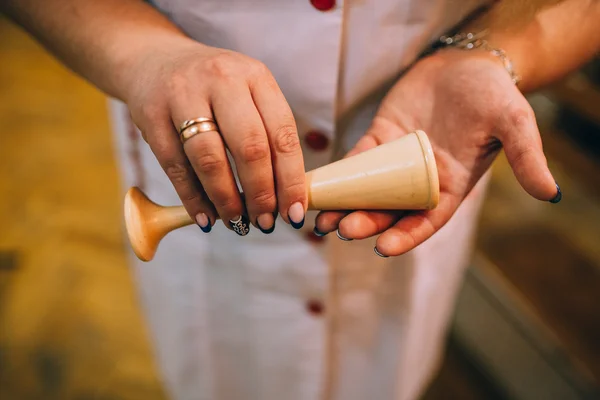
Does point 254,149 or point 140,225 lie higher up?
point 254,149

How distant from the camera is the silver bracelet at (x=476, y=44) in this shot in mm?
496

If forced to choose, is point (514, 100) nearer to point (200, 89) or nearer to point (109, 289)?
point (200, 89)

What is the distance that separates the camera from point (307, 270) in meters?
0.63

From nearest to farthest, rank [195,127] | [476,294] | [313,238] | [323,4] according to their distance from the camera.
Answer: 1. [195,127]
2. [323,4]
3. [313,238]
4. [476,294]

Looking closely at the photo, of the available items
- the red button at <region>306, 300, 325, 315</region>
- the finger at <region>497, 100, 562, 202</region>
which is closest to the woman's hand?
the finger at <region>497, 100, 562, 202</region>

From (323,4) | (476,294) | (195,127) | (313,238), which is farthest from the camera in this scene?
(476,294)

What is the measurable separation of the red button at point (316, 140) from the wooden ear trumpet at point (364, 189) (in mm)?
96

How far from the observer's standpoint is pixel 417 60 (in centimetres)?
54

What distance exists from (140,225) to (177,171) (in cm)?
9

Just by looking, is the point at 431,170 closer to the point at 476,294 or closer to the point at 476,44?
the point at 476,44

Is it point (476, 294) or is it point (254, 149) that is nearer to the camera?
point (254, 149)

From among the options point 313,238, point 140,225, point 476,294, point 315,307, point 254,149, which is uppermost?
point 254,149

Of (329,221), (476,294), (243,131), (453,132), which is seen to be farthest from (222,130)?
(476,294)

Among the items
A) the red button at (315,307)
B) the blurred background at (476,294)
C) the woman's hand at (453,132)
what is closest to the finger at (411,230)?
the woman's hand at (453,132)
